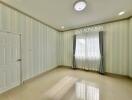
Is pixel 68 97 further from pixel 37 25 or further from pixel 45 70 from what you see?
pixel 37 25

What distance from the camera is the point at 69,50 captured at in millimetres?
5949

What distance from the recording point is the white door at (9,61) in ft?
8.97

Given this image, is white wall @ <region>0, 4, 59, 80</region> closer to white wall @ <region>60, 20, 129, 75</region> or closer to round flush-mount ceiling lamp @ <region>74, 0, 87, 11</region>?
round flush-mount ceiling lamp @ <region>74, 0, 87, 11</region>

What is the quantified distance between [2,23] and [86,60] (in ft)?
14.0

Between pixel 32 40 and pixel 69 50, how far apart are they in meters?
2.73

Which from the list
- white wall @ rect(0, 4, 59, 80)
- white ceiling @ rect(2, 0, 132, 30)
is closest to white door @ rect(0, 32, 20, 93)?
white wall @ rect(0, 4, 59, 80)

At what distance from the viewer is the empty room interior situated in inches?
109

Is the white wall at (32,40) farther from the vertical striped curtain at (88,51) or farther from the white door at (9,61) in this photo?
the vertical striped curtain at (88,51)

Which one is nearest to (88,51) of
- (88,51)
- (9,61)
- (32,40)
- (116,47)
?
(88,51)

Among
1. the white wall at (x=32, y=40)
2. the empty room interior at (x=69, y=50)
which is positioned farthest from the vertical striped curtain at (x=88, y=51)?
the white wall at (x=32, y=40)

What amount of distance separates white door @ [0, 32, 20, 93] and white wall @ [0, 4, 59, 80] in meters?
0.25

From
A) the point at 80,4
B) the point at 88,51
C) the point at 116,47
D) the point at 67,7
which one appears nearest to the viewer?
the point at 80,4

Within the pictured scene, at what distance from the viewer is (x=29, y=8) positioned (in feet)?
10.4

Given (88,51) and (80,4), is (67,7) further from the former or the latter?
(88,51)
